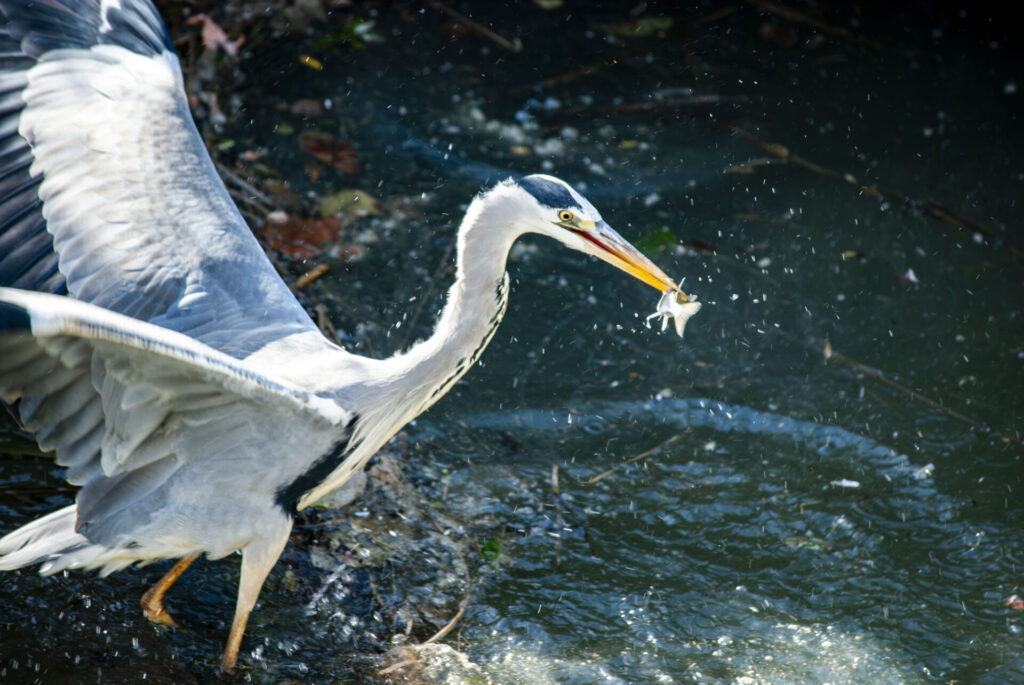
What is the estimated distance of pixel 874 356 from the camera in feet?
14.6

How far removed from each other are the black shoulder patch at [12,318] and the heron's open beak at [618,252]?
1477 mm

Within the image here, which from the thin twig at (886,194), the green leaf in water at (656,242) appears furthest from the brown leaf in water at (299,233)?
the thin twig at (886,194)

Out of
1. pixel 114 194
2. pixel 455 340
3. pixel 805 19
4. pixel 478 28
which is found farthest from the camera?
pixel 805 19

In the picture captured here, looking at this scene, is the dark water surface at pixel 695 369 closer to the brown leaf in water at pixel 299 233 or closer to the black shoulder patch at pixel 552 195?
the brown leaf in water at pixel 299 233

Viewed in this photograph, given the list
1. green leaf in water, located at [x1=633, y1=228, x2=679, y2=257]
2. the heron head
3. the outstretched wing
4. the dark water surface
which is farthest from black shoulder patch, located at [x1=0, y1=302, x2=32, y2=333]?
green leaf in water, located at [x1=633, y1=228, x2=679, y2=257]

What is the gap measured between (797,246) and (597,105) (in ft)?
4.64

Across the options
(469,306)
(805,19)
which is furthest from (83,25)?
(805,19)

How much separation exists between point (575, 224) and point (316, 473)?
103 cm

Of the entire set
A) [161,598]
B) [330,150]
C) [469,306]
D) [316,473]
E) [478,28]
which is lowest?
[161,598]

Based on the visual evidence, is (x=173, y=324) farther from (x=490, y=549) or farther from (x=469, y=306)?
(x=490, y=549)

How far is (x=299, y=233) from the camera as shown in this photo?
15.8ft

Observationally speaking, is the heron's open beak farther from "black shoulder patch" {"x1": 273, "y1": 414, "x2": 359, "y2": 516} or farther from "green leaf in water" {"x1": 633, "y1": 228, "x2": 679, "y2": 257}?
"green leaf in water" {"x1": 633, "y1": 228, "x2": 679, "y2": 257}

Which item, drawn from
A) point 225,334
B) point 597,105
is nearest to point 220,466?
point 225,334

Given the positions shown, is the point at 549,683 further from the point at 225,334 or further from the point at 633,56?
the point at 633,56
